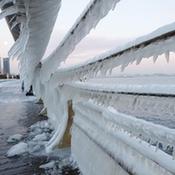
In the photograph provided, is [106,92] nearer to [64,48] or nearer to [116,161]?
[64,48]

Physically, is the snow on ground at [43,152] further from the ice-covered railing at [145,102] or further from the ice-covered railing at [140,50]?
the ice-covered railing at [140,50]

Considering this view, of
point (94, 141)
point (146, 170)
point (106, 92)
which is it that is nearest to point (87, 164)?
point (94, 141)

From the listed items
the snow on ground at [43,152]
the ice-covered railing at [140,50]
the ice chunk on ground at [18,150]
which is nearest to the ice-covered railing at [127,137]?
the ice-covered railing at [140,50]

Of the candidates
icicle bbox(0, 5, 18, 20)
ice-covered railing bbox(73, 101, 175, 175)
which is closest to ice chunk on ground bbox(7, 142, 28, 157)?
ice-covered railing bbox(73, 101, 175, 175)

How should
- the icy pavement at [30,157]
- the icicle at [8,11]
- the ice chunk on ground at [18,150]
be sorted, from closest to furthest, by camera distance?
1. the icicle at [8,11]
2. the icy pavement at [30,157]
3. the ice chunk on ground at [18,150]

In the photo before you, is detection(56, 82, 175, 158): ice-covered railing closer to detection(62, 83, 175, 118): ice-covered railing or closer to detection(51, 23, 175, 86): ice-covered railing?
detection(62, 83, 175, 118): ice-covered railing

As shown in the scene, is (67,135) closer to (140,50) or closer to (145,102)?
(145,102)

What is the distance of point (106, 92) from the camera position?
1.29 m

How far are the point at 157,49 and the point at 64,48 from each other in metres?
0.93

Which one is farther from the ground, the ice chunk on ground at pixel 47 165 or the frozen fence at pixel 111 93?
the frozen fence at pixel 111 93

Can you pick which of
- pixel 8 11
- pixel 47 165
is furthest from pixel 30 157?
pixel 8 11

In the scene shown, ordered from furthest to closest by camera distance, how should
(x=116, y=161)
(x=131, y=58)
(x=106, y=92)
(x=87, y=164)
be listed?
(x=87, y=164)
(x=116, y=161)
(x=106, y=92)
(x=131, y=58)

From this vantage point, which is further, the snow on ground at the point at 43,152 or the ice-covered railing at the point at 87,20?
the snow on ground at the point at 43,152

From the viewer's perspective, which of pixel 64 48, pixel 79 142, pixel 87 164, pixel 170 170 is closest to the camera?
pixel 170 170
